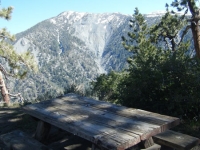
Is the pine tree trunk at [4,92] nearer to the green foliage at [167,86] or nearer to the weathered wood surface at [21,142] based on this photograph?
the green foliage at [167,86]

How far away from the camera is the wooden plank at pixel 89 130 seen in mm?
2146

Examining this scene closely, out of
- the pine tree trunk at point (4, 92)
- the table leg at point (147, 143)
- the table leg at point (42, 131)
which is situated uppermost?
the table leg at point (147, 143)

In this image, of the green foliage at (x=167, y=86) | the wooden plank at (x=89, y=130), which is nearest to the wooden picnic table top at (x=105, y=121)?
the wooden plank at (x=89, y=130)

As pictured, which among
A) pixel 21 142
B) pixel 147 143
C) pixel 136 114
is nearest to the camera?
pixel 147 143

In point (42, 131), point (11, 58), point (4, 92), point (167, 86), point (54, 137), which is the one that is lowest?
point (4, 92)

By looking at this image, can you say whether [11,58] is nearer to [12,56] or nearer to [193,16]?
[12,56]

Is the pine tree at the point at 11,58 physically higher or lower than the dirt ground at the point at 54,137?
higher

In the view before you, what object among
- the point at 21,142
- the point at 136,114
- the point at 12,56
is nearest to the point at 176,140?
the point at 136,114

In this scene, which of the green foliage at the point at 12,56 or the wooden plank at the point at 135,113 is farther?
the green foliage at the point at 12,56

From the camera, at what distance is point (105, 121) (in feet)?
8.88

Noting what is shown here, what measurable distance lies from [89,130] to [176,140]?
1.10 m

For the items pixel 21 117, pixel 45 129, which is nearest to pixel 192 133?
pixel 45 129

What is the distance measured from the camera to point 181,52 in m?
5.60

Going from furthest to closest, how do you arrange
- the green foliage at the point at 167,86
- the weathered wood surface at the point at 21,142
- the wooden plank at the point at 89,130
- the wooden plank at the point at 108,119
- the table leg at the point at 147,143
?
the green foliage at the point at 167,86 → the weathered wood surface at the point at 21,142 → the table leg at the point at 147,143 → the wooden plank at the point at 108,119 → the wooden plank at the point at 89,130
